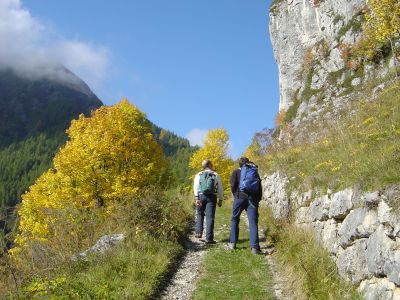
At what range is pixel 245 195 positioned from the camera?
10211mm

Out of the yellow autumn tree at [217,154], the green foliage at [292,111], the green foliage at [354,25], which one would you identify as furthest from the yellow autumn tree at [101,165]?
the green foliage at [354,25]

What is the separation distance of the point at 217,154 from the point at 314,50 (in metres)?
29.3

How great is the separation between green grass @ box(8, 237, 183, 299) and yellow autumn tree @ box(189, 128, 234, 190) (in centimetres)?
2844

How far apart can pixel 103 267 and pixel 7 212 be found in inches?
91.2

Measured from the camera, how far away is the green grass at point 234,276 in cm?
725

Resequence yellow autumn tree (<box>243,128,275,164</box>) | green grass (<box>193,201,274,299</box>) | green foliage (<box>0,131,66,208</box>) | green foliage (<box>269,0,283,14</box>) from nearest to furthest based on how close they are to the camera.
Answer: green grass (<box>193,201,274,299</box>), yellow autumn tree (<box>243,128,275,164</box>), green foliage (<box>269,0,283,14</box>), green foliage (<box>0,131,66,208</box>)

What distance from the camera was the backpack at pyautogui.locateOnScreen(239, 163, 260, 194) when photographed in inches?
398

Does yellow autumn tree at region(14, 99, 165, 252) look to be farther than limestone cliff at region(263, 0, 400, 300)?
Yes

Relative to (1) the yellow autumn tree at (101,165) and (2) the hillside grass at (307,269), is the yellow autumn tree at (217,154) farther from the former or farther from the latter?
(2) the hillside grass at (307,269)

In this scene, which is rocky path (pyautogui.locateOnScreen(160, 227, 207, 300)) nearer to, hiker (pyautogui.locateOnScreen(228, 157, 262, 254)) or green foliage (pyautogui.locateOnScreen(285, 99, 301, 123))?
hiker (pyautogui.locateOnScreen(228, 157, 262, 254))

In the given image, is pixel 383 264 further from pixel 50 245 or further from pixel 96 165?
pixel 96 165

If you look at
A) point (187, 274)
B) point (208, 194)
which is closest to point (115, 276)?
point (187, 274)

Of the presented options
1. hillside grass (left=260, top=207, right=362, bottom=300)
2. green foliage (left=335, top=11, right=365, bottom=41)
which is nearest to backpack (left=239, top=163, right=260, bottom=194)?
→ hillside grass (left=260, top=207, right=362, bottom=300)

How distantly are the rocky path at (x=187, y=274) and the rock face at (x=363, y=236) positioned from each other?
8.62ft
